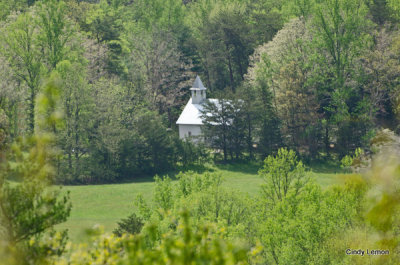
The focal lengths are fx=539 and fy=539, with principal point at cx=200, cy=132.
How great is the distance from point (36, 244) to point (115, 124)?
35536 millimetres

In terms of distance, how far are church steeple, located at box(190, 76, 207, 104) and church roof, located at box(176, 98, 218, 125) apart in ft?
1.90

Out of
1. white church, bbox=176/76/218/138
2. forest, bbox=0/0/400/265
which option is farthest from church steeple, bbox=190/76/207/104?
forest, bbox=0/0/400/265

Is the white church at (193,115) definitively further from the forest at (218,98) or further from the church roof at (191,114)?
the forest at (218,98)

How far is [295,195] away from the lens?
26.5 m

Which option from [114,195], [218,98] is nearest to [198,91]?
[218,98]

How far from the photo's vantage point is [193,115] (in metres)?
52.4

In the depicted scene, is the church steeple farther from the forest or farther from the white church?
the forest

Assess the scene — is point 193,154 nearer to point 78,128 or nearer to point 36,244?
point 78,128

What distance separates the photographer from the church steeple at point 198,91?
53.4 m

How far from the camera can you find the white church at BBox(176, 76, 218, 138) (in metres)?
51.5

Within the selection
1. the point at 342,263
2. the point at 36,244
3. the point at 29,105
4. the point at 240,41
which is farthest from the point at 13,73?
the point at 36,244

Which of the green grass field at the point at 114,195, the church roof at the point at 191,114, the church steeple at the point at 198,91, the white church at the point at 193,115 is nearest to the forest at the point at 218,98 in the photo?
the green grass field at the point at 114,195

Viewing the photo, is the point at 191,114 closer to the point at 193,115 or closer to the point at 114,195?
the point at 193,115

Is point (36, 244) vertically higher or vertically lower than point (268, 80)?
lower
